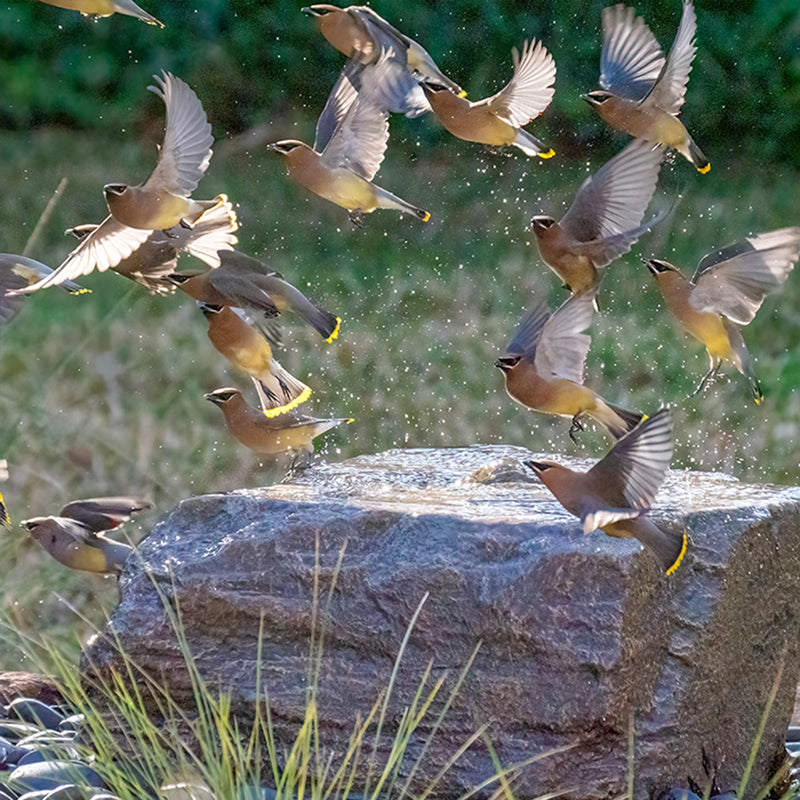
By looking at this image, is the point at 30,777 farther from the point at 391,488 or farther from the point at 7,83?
the point at 7,83

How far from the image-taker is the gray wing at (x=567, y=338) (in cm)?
181

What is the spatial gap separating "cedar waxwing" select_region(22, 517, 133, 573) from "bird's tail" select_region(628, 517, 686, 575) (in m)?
0.80

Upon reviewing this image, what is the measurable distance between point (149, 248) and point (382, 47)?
0.38 metres

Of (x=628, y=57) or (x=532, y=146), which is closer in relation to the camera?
(x=532, y=146)

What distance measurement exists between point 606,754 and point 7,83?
4.60m

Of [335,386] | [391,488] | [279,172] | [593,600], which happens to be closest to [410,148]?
[279,172]

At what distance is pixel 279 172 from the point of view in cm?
612

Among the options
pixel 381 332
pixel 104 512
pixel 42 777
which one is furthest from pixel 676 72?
pixel 381 332

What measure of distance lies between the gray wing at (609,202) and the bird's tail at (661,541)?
382 mm

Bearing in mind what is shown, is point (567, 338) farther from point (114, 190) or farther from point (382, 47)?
point (114, 190)

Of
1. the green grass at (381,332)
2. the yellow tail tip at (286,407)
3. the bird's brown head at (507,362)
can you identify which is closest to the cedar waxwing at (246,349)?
the yellow tail tip at (286,407)

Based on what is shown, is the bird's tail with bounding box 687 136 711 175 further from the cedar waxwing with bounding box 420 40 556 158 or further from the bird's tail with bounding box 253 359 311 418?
the bird's tail with bounding box 253 359 311 418

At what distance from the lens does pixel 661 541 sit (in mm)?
1667

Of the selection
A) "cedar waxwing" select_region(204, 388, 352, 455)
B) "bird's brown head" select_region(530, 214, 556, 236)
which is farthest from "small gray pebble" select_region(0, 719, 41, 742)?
"bird's brown head" select_region(530, 214, 556, 236)
